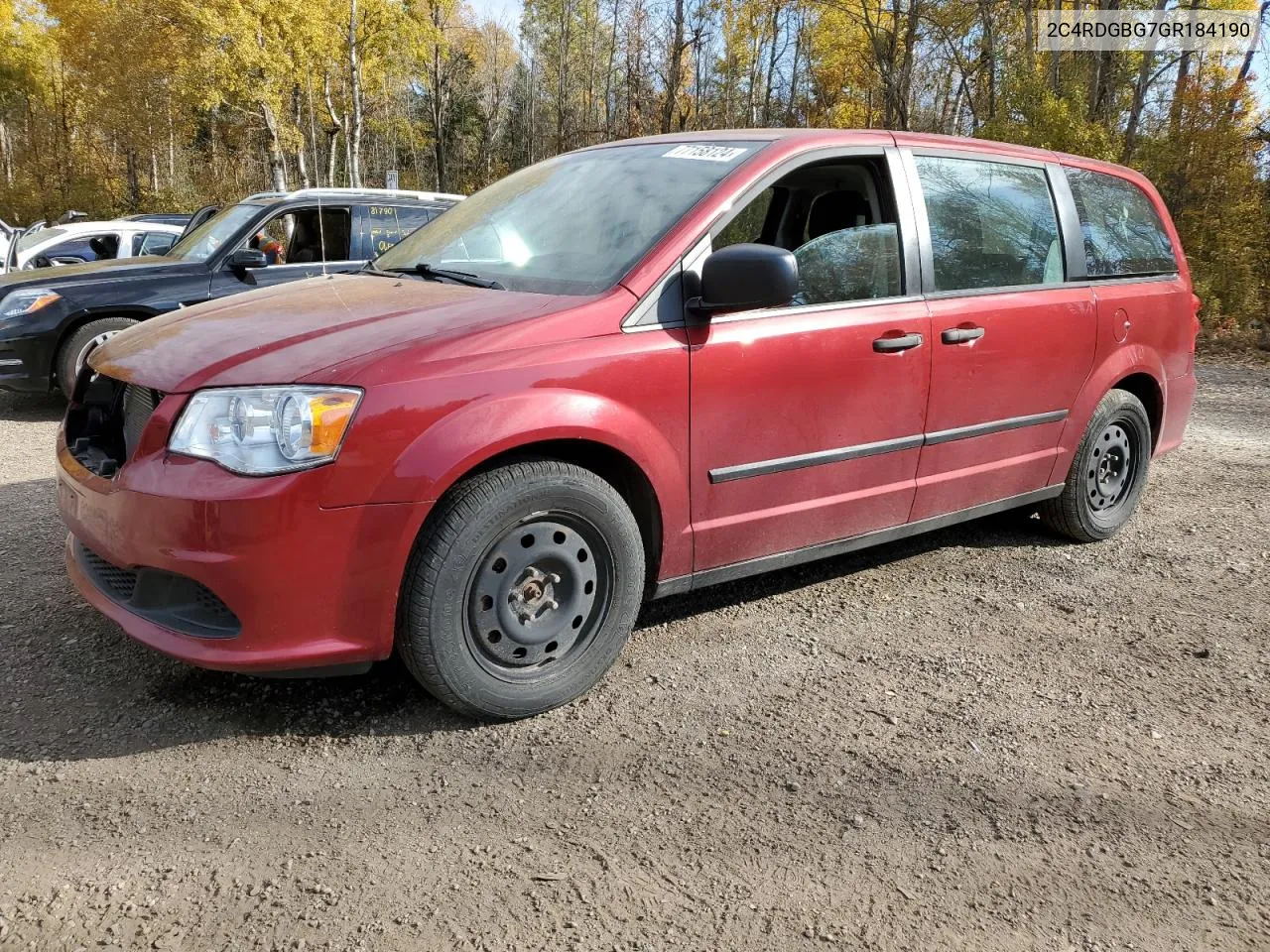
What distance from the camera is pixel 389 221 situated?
805 centimetres

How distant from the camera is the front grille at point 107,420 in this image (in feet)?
9.12

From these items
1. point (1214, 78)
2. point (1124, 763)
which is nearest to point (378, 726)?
point (1124, 763)

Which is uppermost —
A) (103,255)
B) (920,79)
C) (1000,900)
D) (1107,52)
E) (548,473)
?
(920,79)

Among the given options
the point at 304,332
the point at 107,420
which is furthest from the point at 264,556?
the point at 107,420

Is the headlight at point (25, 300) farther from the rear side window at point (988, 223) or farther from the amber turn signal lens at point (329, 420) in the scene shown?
the rear side window at point (988, 223)

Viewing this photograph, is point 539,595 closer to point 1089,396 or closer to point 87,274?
point 1089,396

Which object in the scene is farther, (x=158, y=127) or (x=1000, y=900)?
(x=158, y=127)

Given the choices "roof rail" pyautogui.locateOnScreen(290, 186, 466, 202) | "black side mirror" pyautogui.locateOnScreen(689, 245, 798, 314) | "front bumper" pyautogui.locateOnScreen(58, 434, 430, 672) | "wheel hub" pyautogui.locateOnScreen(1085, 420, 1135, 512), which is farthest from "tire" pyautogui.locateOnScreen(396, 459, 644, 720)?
"roof rail" pyautogui.locateOnScreen(290, 186, 466, 202)

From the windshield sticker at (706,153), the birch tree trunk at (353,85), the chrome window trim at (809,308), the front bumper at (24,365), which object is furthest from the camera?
the birch tree trunk at (353,85)

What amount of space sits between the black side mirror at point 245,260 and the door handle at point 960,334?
5708 millimetres

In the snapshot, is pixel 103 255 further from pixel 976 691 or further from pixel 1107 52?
pixel 1107 52

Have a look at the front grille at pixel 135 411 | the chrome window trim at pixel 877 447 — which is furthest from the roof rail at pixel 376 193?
the front grille at pixel 135 411

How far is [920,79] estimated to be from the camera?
32.8m

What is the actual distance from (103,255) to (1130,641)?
33.8 feet
